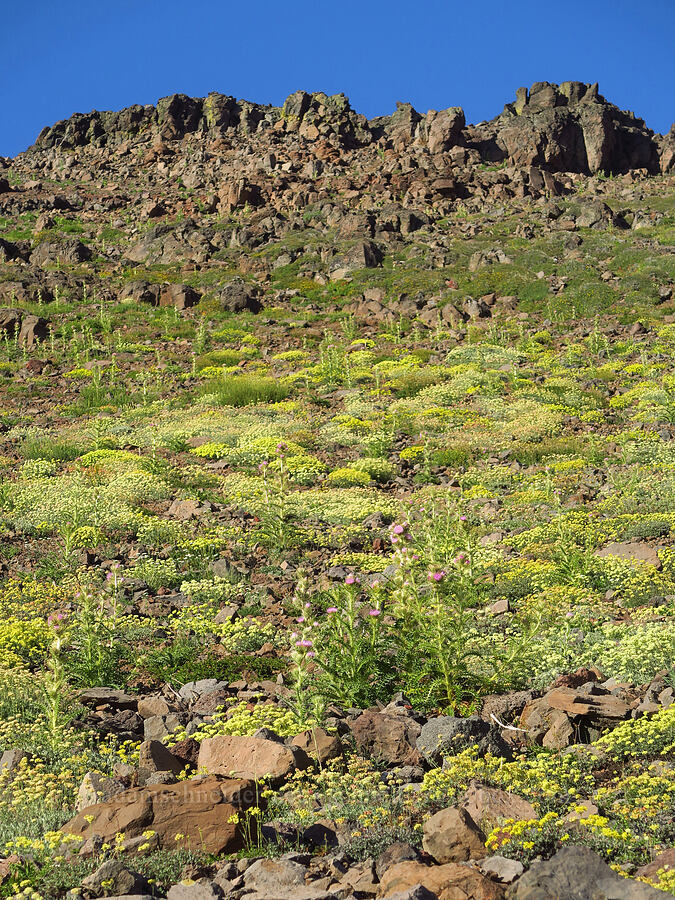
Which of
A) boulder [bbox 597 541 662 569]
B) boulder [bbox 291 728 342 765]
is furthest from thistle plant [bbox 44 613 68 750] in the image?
boulder [bbox 597 541 662 569]

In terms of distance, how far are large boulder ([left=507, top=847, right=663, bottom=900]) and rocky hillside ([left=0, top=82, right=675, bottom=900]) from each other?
12mm

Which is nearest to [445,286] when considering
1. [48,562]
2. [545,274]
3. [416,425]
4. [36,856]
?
[545,274]

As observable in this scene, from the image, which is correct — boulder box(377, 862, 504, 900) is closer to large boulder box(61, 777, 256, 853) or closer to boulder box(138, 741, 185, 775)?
large boulder box(61, 777, 256, 853)

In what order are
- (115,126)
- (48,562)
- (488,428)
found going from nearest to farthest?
(48,562) → (488,428) → (115,126)

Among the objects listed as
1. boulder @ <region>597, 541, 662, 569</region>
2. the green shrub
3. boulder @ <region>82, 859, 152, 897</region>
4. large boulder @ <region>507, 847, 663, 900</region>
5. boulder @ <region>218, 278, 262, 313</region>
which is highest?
boulder @ <region>218, 278, 262, 313</region>

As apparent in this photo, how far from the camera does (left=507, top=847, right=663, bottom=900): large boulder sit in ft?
9.11

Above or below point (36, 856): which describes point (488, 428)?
above

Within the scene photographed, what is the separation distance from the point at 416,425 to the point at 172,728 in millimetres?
12107

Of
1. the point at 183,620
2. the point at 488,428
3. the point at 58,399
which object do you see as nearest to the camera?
the point at 183,620

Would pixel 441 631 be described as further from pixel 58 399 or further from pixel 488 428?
pixel 58 399

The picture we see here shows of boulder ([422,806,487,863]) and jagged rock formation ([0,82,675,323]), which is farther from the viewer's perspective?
jagged rock formation ([0,82,675,323])

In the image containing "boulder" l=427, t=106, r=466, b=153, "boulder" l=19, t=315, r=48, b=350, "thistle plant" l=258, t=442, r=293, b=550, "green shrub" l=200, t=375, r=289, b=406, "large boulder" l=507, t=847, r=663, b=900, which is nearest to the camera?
"large boulder" l=507, t=847, r=663, b=900

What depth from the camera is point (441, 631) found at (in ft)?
18.7

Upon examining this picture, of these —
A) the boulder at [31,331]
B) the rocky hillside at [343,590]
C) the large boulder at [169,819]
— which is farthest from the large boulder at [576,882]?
the boulder at [31,331]
